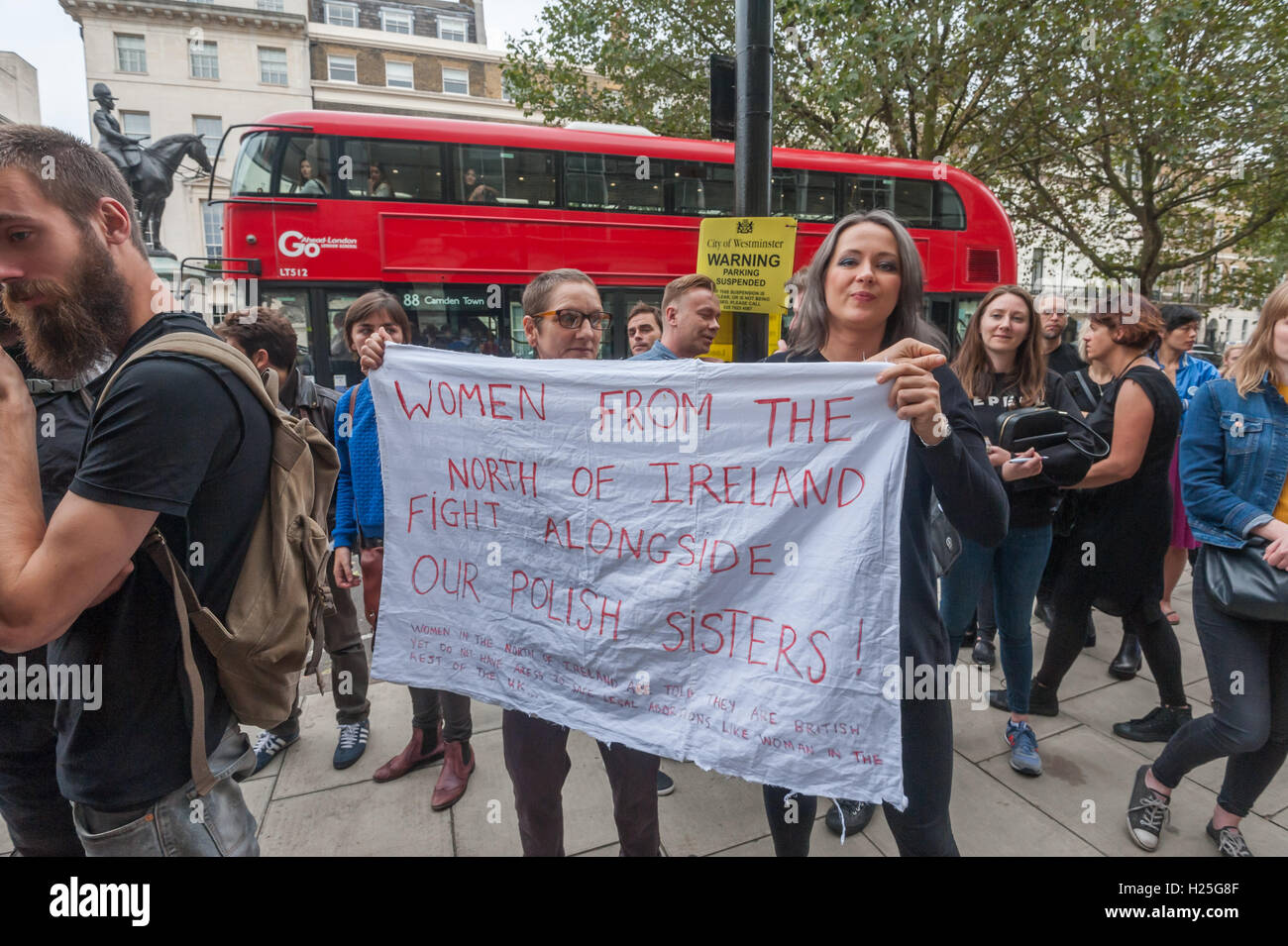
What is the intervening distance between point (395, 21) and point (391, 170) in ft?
110

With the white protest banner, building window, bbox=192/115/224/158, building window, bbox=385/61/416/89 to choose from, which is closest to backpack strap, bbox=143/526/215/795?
the white protest banner

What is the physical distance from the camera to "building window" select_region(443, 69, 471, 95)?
3250 centimetres

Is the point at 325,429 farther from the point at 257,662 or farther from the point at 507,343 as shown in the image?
the point at 507,343

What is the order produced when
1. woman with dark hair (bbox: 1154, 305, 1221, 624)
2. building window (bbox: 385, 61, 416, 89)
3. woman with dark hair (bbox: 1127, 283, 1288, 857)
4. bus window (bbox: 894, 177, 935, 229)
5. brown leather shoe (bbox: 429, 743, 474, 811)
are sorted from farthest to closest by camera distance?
building window (bbox: 385, 61, 416, 89) → bus window (bbox: 894, 177, 935, 229) → woman with dark hair (bbox: 1154, 305, 1221, 624) → brown leather shoe (bbox: 429, 743, 474, 811) → woman with dark hair (bbox: 1127, 283, 1288, 857)

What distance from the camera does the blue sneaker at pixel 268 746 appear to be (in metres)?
3.16

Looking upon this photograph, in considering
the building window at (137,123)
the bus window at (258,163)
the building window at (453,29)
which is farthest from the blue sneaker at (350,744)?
the building window at (453,29)

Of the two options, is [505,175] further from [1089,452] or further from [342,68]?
[342,68]

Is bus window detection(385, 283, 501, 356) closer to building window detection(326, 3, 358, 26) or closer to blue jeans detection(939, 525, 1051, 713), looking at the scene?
blue jeans detection(939, 525, 1051, 713)

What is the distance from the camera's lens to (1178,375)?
16.6 feet

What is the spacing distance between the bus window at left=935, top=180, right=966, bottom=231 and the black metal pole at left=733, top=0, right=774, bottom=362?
853 cm

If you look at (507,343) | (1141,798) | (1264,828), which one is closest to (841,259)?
(1141,798)

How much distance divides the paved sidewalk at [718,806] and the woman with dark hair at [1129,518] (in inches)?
17.3

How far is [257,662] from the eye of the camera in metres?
1.48
